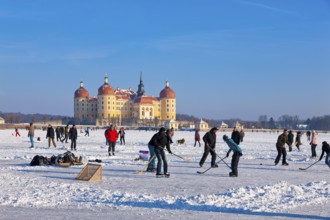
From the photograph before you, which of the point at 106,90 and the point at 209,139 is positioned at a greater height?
the point at 106,90

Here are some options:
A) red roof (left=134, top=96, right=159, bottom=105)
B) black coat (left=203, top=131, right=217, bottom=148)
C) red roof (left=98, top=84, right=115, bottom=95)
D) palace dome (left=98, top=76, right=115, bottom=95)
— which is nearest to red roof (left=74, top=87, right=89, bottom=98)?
palace dome (left=98, top=76, right=115, bottom=95)

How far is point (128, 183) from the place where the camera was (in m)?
11.2

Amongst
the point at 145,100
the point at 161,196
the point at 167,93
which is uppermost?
the point at 167,93

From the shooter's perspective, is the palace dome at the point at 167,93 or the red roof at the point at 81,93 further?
the palace dome at the point at 167,93

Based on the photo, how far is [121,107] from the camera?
137 meters

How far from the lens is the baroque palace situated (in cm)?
13250

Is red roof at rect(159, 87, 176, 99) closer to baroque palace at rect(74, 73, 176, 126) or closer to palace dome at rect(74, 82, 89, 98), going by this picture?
baroque palace at rect(74, 73, 176, 126)

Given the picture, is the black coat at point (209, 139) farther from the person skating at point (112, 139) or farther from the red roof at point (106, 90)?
the red roof at point (106, 90)

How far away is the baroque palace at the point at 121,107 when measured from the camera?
435 ft

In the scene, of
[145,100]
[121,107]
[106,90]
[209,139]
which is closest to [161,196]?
[209,139]

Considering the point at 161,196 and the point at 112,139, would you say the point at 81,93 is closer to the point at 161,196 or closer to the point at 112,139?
the point at 112,139

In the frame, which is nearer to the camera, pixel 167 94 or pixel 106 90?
pixel 106 90

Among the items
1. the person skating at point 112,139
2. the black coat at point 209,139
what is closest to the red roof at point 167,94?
the person skating at point 112,139

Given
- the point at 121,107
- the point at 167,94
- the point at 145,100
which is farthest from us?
the point at 167,94
